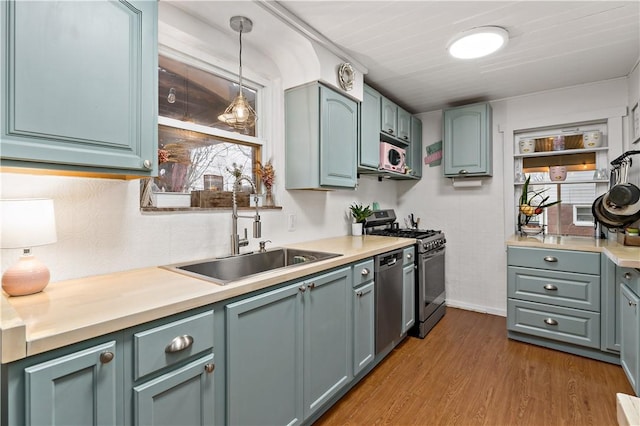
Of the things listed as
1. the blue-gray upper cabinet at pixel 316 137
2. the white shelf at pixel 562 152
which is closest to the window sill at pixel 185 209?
the blue-gray upper cabinet at pixel 316 137

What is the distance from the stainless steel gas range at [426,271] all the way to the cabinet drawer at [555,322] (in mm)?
656

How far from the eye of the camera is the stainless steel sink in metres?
1.76

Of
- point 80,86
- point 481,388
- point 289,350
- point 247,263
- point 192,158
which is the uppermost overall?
point 80,86

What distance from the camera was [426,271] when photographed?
9.80 ft

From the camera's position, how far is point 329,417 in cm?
186

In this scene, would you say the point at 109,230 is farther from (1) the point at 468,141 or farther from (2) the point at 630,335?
(1) the point at 468,141

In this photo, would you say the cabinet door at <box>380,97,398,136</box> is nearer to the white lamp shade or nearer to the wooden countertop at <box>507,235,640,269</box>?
the wooden countertop at <box>507,235,640,269</box>

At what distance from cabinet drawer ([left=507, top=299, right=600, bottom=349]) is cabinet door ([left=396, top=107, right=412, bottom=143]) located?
76.5 inches

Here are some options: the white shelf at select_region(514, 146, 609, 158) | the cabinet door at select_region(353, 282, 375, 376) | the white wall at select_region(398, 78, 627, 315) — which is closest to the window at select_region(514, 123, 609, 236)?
the white shelf at select_region(514, 146, 609, 158)

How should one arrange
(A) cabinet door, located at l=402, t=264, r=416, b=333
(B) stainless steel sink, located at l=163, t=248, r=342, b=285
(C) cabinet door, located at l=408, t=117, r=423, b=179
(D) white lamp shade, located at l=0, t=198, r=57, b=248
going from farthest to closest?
1. (C) cabinet door, located at l=408, t=117, r=423, b=179
2. (A) cabinet door, located at l=402, t=264, r=416, b=333
3. (B) stainless steel sink, located at l=163, t=248, r=342, b=285
4. (D) white lamp shade, located at l=0, t=198, r=57, b=248

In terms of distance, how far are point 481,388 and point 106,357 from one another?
7.36 feet

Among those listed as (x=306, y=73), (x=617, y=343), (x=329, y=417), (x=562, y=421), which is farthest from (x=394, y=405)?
(x=306, y=73)

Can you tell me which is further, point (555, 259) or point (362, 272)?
point (555, 259)

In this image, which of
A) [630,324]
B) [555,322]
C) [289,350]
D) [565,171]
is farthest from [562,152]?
[289,350]
